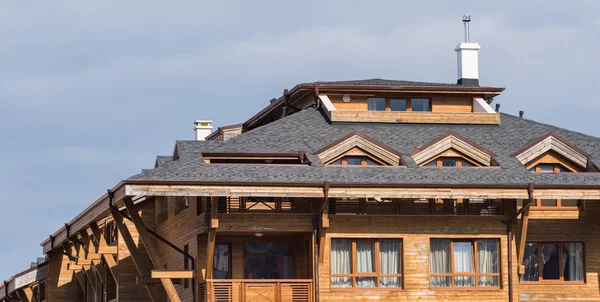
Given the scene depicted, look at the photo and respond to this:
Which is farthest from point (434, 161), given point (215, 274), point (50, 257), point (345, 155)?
point (50, 257)

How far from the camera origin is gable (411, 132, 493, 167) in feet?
157

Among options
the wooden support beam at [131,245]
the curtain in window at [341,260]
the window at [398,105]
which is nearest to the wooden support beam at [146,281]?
the wooden support beam at [131,245]

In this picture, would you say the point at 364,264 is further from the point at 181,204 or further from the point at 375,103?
the point at 375,103

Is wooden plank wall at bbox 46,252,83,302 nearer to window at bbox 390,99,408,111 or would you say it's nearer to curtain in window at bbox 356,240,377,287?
window at bbox 390,99,408,111

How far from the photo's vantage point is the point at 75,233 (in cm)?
5447

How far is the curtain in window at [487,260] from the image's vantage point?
152 feet

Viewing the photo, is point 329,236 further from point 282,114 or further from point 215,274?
point 282,114

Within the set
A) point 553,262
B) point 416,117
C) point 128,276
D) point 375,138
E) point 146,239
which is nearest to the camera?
point 146,239

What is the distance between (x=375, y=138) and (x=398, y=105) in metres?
4.15

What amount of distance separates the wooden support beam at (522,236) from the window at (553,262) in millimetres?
1054

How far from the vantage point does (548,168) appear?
48656mm

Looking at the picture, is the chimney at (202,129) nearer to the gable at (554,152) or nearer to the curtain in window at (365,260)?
the curtain in window at (365,260)

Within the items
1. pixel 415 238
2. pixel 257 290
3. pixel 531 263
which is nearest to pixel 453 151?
pixel 415 238

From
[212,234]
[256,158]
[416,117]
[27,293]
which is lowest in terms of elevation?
[27,293]
